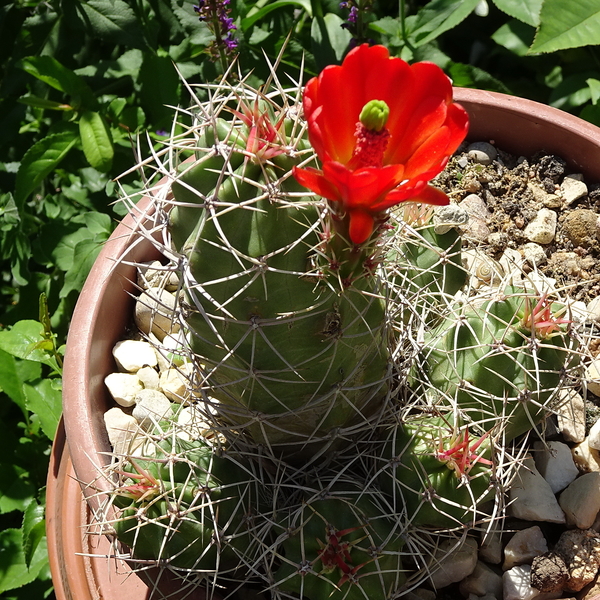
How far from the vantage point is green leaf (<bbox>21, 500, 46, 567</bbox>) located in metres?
1.51

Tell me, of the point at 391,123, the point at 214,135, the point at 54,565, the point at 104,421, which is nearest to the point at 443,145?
the point at 391,123

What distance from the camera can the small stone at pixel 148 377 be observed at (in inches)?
54.2

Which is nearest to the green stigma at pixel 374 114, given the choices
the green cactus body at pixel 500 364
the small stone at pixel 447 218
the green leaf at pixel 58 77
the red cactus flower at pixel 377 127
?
the red cactus flower at pixel 377 127

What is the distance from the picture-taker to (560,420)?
1269mm

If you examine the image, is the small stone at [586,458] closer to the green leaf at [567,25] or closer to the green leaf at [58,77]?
the green leaf at [567,25]

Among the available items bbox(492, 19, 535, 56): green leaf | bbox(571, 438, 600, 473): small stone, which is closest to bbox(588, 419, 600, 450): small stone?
bbox(571, 438, 600, 473): small stone

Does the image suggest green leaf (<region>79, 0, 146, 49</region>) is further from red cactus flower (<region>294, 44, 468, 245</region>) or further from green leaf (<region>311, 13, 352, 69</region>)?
red cactus flower (<region>294, 44, 468, 245</region>)

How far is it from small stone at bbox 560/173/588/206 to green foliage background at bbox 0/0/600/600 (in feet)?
0.90

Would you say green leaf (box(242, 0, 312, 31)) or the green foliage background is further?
green leaf (box(242, 0, 312, 31))

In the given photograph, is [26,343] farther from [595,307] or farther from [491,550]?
[595,307]

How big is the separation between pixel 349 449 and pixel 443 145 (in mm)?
585

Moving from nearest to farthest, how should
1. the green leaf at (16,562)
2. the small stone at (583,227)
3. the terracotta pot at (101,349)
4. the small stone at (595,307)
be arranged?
1. the terracotta pot at (101,349)
2. the small stone at (595,307)
3. the small stone at (583,227)
4. the green leaf at (16,562)

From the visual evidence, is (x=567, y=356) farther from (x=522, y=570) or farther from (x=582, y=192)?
(x=582, y=192)

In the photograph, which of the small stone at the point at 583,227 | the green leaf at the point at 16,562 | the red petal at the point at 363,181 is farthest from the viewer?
the green leaf at the point at 16,562
